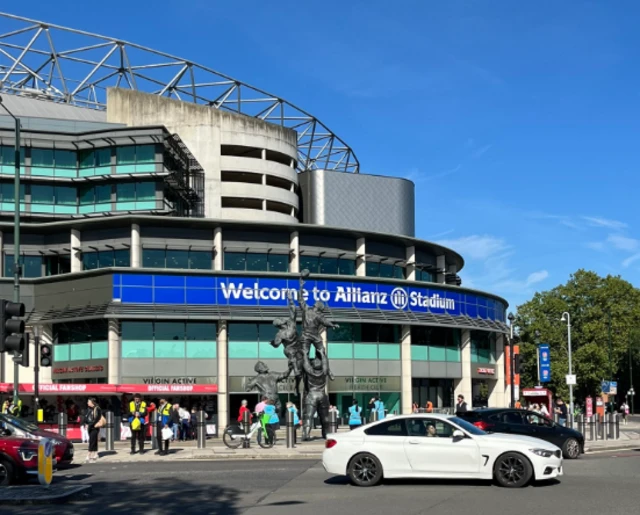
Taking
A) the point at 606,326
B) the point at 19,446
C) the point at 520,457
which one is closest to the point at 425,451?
the point at 520,457

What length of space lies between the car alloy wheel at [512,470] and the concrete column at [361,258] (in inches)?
1645

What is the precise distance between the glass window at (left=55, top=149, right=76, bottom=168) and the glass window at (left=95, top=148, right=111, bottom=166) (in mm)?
1552

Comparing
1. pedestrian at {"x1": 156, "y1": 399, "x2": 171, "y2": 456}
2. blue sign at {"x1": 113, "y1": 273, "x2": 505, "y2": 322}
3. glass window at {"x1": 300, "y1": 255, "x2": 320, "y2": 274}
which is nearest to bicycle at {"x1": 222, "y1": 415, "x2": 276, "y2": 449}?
pedestrian at {"x1": 156, "y1": 399, "x2": 171, "y2": 456}

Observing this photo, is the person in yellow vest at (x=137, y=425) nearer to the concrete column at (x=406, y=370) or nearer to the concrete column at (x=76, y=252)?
the concrete column at (x=76, y=252)

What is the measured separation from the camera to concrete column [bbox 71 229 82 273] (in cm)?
5444

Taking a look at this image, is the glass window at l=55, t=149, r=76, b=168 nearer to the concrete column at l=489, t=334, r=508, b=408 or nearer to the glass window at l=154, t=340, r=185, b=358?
the glass window at l=154, t=340, r=185, b=358

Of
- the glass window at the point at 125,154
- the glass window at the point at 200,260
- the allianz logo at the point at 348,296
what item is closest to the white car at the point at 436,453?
the allianz logo at the point at 348,296

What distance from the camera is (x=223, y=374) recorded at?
5156 cm

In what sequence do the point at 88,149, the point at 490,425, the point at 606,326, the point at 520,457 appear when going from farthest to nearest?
the point at 606,326 → the point at 88,149 → the point at 490,425 → the point at 520,457

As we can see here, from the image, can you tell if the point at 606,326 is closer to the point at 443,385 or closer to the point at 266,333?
the point at 443,385

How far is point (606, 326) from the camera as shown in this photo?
89.4 meters

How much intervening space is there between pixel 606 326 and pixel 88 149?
54.5 metres

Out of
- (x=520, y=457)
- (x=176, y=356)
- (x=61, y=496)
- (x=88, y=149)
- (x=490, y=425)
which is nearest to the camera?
(x=61, y=496)

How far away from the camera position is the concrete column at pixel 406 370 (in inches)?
2195
